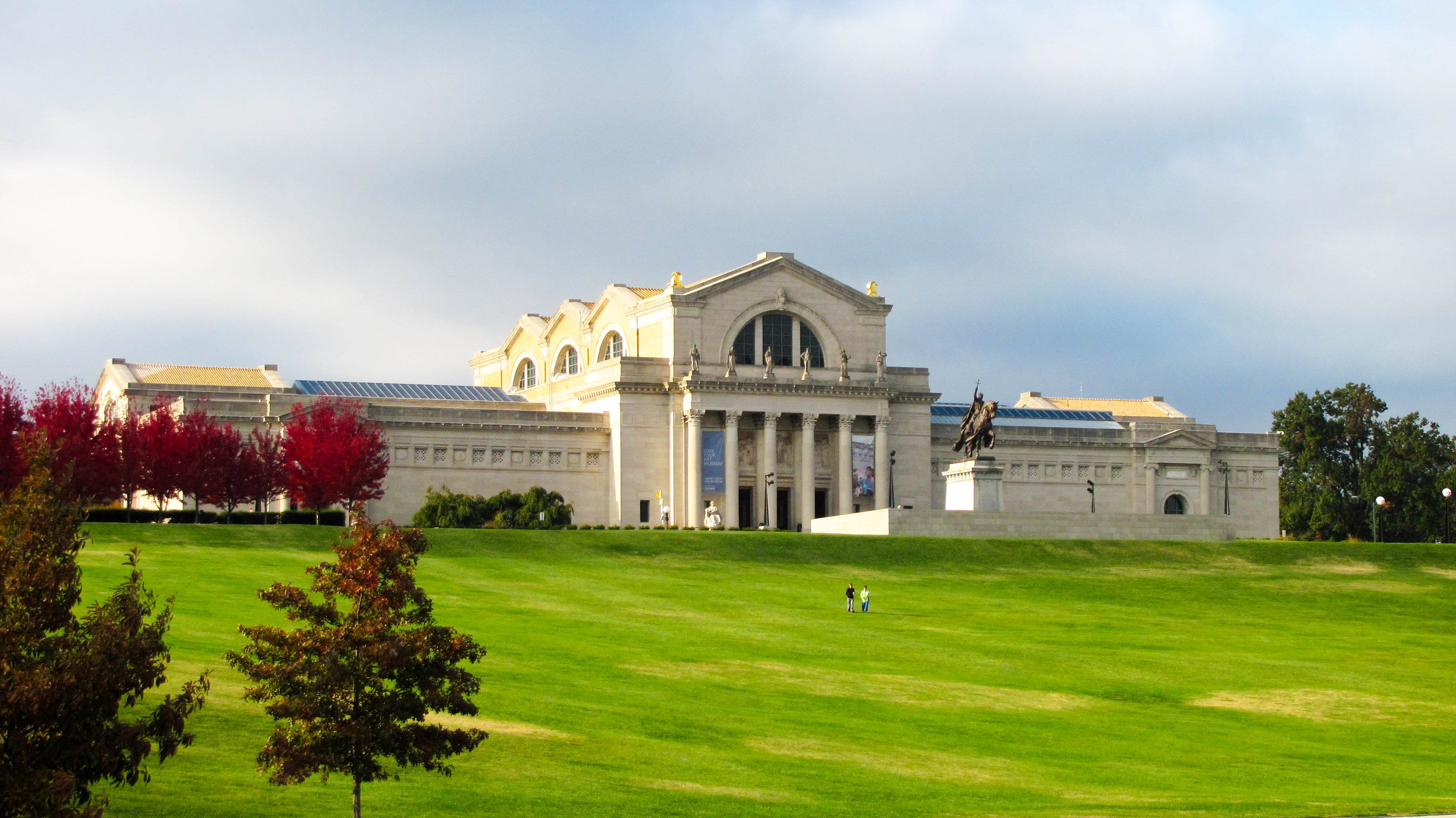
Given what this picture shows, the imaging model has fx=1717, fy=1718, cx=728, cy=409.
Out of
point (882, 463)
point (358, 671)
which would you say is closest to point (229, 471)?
point (882, 463)

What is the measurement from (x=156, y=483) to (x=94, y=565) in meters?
21.1

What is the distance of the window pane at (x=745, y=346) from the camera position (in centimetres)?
9588

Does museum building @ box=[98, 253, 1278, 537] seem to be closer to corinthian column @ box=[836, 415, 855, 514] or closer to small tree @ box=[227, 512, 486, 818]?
corinthian column @ box=[836, 415, 855, 514]

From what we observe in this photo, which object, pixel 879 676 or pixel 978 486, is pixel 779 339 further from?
pixel 879 676

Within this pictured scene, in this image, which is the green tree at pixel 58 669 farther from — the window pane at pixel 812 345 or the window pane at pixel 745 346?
the window pane at pixel 812 345

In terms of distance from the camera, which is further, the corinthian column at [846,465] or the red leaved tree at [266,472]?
the corinthian column at [846,465]

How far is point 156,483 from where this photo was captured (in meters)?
74.4

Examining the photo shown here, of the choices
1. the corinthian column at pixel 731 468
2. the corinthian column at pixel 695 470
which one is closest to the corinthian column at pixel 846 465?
the corinthian column at pixel 731 468

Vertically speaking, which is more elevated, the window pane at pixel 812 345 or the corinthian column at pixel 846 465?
the window pane at pixel 812 345

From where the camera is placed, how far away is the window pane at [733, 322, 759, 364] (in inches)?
3775

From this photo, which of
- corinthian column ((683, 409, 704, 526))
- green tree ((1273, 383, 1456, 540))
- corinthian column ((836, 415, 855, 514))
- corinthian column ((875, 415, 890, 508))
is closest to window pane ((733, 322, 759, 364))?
corinthian column ((683, 409, 704, 526))

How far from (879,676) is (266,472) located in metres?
43.2

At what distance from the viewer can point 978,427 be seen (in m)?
80.1

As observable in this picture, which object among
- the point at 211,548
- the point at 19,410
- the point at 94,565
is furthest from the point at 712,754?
the point at 19,410
